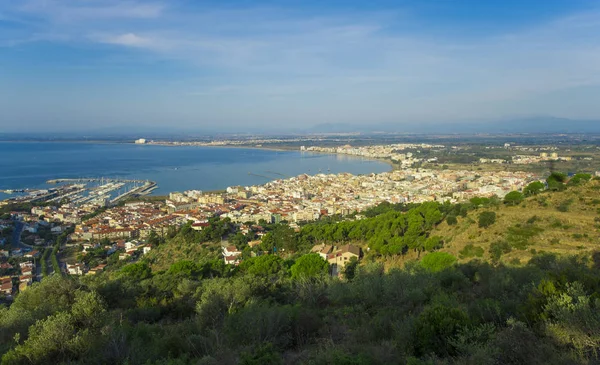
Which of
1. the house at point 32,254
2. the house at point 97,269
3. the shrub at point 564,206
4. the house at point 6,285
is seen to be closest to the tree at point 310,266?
the shrub at point 564,206

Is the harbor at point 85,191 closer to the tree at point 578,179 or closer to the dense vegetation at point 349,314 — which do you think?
the dense vegetation at point 349,314

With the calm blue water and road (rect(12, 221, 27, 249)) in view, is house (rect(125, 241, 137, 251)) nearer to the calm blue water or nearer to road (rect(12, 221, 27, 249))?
road (rect(12, 221, 27, 249))

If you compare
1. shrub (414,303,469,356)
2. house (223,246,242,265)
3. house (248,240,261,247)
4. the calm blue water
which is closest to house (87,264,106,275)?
house (223,246,242,265)

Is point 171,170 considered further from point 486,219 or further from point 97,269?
point 486,219

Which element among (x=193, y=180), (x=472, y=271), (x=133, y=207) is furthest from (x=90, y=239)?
(x=193, y=180)

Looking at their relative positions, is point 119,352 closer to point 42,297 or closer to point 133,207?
point 42,297

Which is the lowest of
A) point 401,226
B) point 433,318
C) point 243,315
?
point 401,226
